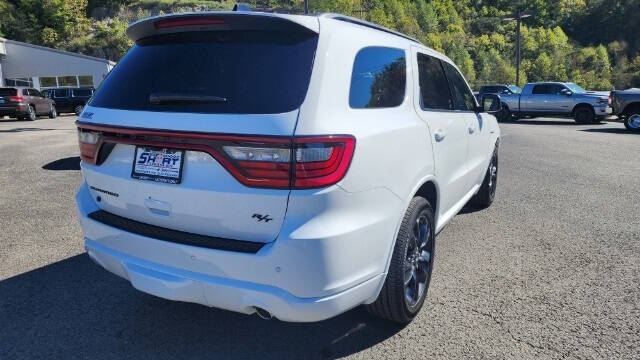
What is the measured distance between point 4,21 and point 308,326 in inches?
3978

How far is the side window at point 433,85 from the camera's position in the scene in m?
3.26

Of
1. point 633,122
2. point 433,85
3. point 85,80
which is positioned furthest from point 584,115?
point 85,80

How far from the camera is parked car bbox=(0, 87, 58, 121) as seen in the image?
837 inches

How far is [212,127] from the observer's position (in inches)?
84.0

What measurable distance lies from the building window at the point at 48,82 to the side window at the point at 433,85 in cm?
4548

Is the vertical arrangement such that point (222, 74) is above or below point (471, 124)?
above

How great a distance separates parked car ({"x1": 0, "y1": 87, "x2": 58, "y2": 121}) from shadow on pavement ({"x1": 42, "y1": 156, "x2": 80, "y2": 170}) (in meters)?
15.2

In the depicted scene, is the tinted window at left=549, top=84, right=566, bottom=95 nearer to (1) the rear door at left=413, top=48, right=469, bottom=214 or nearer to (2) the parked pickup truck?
(2) the parked pickup truck

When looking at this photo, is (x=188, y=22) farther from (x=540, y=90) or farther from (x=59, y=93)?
(x=59, y=93)

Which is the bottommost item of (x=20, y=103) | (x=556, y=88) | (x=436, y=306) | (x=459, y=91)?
(x=436, y=306)

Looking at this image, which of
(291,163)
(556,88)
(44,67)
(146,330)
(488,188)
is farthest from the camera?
(44,67)

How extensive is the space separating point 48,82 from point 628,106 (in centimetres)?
4374

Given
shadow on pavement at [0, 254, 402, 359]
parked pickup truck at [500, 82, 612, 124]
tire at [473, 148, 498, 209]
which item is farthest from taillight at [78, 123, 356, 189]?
parked pickup truck at [500, 82, 612, 124]

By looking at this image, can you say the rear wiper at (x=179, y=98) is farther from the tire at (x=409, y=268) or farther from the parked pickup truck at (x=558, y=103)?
the parked pickup truck at (x=558, y=103)
